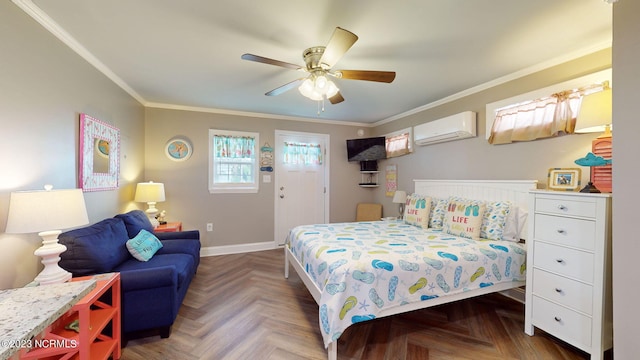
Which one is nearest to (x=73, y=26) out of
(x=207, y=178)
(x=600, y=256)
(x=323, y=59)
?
(x=323, y=59)

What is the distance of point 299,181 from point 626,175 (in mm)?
3747

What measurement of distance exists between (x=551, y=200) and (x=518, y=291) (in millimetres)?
1212

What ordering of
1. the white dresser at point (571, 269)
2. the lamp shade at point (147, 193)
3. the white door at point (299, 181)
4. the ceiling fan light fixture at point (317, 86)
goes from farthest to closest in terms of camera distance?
the white door at point (299, 181) → the lamp shade at point (147, 193) → the ceiling fan light fixture at point (317, 86) → the white dresser at point (571, 269)

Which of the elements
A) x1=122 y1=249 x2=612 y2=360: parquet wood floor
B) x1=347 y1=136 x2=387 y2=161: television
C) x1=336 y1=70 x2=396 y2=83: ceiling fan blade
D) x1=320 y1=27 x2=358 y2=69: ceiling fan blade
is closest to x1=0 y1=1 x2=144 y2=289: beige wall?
x1=122 y1=249 x2=612 y2=360: parquet wood floor

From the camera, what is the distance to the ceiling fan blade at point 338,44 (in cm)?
145

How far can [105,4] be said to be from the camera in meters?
1.55

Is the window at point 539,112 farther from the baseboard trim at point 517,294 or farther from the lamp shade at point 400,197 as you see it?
the baseboard trim at point 517,294

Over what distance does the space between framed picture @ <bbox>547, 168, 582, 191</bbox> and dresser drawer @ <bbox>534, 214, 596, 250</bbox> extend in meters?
0.41

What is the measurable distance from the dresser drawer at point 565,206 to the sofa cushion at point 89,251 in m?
3.39

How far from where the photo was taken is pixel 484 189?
2717mm

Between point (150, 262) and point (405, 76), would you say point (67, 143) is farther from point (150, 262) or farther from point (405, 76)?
point (405, 76)

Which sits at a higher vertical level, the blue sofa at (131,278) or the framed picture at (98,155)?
the framed picture at (98,155)

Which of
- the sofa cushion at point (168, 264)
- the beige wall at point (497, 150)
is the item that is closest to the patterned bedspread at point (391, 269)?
the beige wall at point (497, 150)

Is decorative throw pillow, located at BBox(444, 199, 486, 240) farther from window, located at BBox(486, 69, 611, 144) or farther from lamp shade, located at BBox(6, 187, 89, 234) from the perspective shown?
lamp shade, located at BBox(6, 187, 89, 234)
